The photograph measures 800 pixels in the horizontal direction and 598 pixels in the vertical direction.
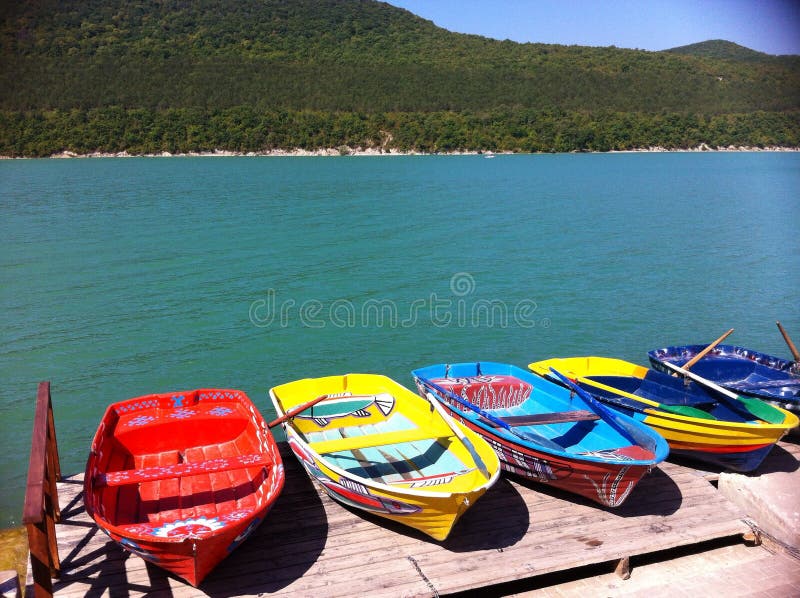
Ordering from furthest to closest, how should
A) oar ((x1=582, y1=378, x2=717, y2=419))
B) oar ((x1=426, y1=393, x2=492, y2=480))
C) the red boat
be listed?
oar ((x1=582, y1=378, x2=717, y2=419)) < oar ((x1=426, y1=393, x2=492, y2=480)) < the red boat

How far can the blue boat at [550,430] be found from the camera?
6.37 m

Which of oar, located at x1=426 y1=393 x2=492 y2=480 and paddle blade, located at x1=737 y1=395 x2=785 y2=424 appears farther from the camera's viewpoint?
paddle blade, located at x1=737 y1=395 x2=785 y2=424

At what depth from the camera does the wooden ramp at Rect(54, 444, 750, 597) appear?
542cm

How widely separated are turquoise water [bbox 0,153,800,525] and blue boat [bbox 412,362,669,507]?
4805 mm

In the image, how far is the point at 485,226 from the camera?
29.5 metres

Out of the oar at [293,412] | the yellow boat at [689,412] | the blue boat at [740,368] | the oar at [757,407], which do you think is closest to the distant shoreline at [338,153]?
the blue boat at [740,368]

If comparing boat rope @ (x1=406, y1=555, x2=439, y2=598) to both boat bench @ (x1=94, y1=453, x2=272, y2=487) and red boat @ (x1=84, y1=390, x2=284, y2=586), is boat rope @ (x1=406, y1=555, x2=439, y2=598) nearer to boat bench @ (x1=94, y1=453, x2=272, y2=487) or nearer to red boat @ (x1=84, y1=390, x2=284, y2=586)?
red boat @ (x1=84, y1=390, x2=284, y2=586)

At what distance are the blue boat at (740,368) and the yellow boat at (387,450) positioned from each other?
3954 mm

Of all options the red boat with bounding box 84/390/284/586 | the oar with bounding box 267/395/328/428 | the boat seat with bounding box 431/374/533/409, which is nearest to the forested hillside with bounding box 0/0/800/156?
the red boat with bounding box 84/390/284/586

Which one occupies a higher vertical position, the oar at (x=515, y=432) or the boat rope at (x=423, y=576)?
the oar at (x=515, y=432)

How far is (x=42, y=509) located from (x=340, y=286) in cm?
1518

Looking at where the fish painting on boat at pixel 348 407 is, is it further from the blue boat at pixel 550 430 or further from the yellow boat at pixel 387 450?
the blue boat at pixel 550 430

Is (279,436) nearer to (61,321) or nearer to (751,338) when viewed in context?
(61,321)

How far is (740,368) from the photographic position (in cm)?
972
